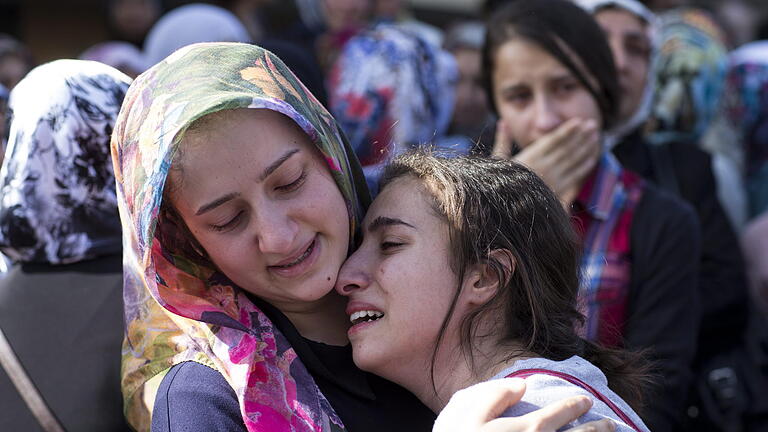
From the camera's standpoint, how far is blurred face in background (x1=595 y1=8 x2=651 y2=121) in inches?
143

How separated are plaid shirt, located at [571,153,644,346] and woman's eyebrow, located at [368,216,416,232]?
891 mm

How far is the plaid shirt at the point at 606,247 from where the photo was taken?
Answer: 9.19ft

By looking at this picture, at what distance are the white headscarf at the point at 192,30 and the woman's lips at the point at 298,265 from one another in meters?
3.05

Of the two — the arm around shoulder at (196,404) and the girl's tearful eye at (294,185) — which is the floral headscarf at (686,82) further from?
the arm around shoulder at (196,404)

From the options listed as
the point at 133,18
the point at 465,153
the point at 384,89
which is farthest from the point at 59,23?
the point at 465,153

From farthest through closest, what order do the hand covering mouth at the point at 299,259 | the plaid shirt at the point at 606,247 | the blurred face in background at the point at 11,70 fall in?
the blurred face in background at the point at 11,70, the plaid shirt at the point at 606,247, the hand covering mouth at the point at 299,259

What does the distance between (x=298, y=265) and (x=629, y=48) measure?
7.38ft

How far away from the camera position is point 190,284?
2.01 m

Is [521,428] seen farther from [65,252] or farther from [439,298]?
[65,252]

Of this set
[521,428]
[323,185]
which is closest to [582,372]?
[521,428]

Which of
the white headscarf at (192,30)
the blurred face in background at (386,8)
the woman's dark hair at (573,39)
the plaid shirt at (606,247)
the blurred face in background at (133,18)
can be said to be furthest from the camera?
the blurred face in background at (133,18)

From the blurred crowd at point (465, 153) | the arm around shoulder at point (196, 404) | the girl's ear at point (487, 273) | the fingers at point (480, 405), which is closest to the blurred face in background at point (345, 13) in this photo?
the blurred crowd at point (465, 153)

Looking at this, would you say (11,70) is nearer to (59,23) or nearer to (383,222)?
(59,23)

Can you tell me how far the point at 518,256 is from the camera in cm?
198
